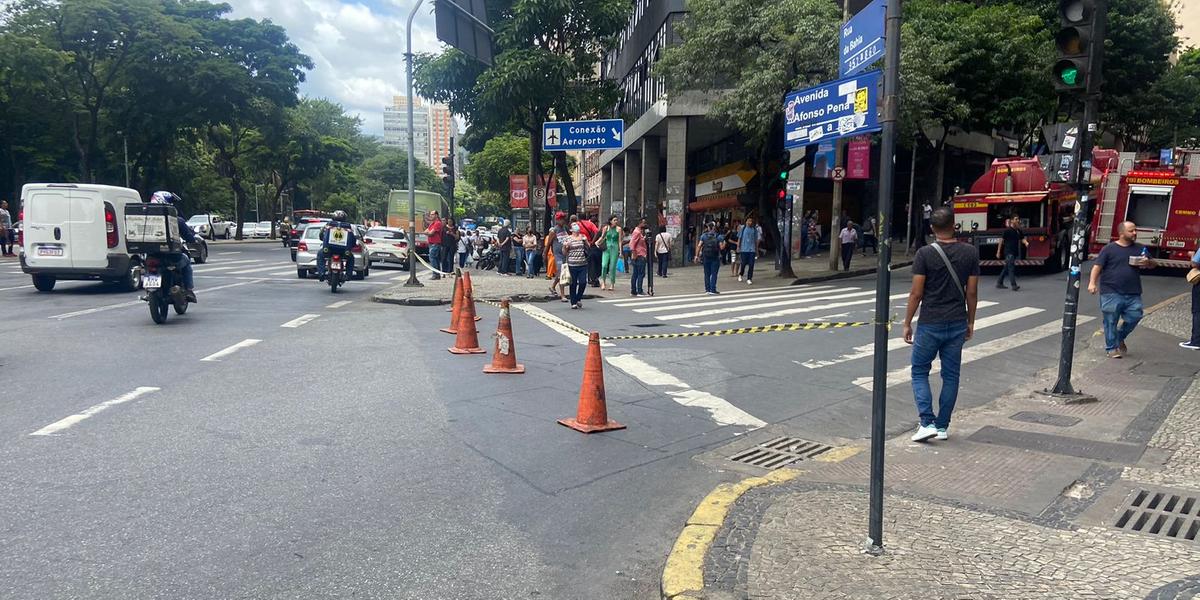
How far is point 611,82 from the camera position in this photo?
93.2ft

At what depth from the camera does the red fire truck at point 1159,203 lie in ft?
66.7

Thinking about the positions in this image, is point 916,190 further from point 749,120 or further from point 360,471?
point 360,471

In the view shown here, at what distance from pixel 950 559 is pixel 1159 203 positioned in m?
21.6

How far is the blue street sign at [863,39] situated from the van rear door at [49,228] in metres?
16.1

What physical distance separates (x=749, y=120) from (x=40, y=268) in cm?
1699

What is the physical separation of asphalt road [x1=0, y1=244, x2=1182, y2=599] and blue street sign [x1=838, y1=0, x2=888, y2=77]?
296 cm

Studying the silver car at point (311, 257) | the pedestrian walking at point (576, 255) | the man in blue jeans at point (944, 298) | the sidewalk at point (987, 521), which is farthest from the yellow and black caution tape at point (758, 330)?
the silver car at point (311, 257)

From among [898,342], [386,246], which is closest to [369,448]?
[898,342]

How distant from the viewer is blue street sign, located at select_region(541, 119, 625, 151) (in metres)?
19.7

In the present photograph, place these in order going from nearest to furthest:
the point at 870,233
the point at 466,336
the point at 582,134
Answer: the point at 466,336
the point at 582,134
the point at 870,233

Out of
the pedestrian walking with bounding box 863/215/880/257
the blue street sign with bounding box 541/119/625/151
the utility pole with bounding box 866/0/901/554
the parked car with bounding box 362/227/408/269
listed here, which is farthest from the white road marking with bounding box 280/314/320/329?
the pedestrian walking with bounding box 863/215/880/257

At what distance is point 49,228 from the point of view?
52.5 feet

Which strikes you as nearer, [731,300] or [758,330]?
[758,330]

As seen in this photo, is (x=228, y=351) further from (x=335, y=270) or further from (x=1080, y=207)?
(x=1080, y=207)
